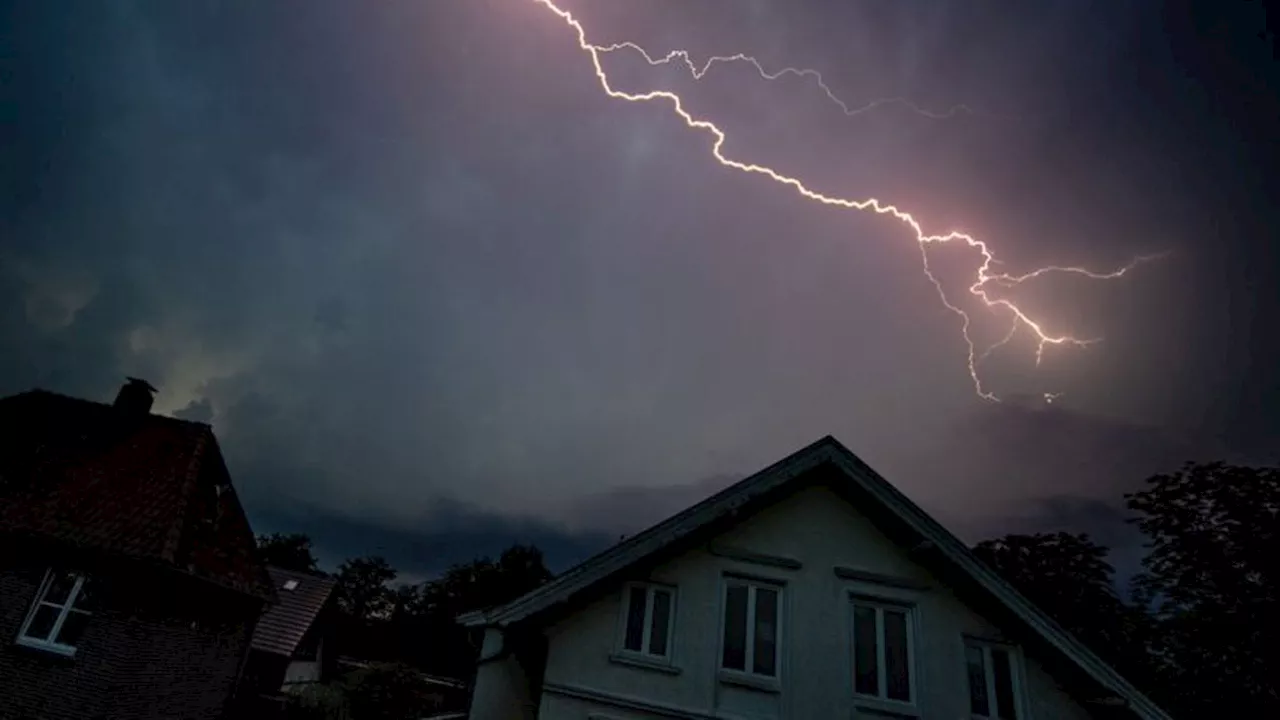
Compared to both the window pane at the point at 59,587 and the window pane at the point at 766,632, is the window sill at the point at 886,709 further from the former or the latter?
the window pane at the point at 59,587

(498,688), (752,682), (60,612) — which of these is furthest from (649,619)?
(60,612)

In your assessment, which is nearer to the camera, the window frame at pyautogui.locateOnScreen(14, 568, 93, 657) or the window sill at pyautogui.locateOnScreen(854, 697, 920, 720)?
the window sill at pyautogui.locateOnScreen(854, 697, 920, 720)

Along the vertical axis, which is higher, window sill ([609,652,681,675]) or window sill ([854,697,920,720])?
window sill ([609,652,681,675])

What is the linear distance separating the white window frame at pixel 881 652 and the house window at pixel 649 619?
11.6 feet

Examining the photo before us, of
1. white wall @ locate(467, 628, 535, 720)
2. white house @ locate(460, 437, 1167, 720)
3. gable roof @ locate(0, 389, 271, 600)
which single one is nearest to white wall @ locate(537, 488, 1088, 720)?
white house @ locate(460, 437, 1167, 720)

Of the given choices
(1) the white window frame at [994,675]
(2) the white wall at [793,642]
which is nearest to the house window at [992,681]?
(1) the white window frame at [994,675]

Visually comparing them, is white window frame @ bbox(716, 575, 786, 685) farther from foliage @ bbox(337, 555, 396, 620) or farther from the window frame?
foliage @ bbox(337, 555, 396, 620)

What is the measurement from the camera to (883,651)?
36.3 feet

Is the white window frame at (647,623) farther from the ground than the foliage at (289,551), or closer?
closer

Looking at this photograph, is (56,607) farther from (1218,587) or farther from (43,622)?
(1218,587)

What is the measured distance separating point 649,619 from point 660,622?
9.2 inches

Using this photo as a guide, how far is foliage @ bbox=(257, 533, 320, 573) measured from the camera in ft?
269

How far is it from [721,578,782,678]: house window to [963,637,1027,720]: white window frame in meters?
3.68

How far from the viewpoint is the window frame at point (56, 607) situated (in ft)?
48.1
